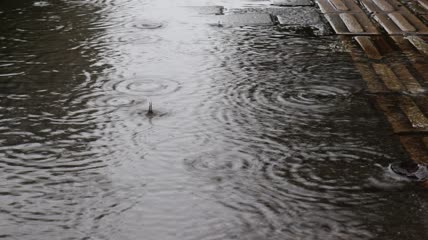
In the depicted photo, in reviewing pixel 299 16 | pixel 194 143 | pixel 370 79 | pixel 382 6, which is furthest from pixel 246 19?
pixel 194 143

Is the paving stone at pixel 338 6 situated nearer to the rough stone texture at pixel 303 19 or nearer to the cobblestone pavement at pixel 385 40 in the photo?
the cobblestone pavement at pixel 385 40

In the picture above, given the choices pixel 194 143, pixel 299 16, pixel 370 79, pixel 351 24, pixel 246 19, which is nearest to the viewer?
pixel 194 143

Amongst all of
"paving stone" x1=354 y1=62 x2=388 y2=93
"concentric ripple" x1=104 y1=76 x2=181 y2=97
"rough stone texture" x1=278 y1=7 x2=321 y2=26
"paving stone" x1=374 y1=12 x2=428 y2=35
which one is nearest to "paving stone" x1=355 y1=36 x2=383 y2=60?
"paving stone" x1=354 y1=62 x2=388 y2=93

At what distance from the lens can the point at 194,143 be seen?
2982mm

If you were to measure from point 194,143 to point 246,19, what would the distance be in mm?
2955

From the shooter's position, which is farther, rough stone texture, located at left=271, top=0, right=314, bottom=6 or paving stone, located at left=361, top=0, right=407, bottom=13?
rough stone texture, located at left=271, top=0, right=314, bottom=6

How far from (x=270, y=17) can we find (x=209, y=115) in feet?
8.81

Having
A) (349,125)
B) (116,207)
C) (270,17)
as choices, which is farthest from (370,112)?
(270,17)

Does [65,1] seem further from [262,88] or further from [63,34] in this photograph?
[262,88]

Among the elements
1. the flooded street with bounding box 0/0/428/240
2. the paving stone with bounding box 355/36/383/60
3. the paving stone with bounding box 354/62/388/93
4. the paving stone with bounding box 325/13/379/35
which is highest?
the paving stone with bounding box 325/13/379/35

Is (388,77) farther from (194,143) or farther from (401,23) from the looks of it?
(401,23)

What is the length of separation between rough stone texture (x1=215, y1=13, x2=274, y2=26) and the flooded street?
0.51 m

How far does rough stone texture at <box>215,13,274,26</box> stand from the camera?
553 cm

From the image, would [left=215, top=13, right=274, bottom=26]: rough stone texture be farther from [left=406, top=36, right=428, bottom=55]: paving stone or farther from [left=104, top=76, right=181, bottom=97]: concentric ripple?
[left=104, top=76, right=181, bottom=97]: concentric ripple
